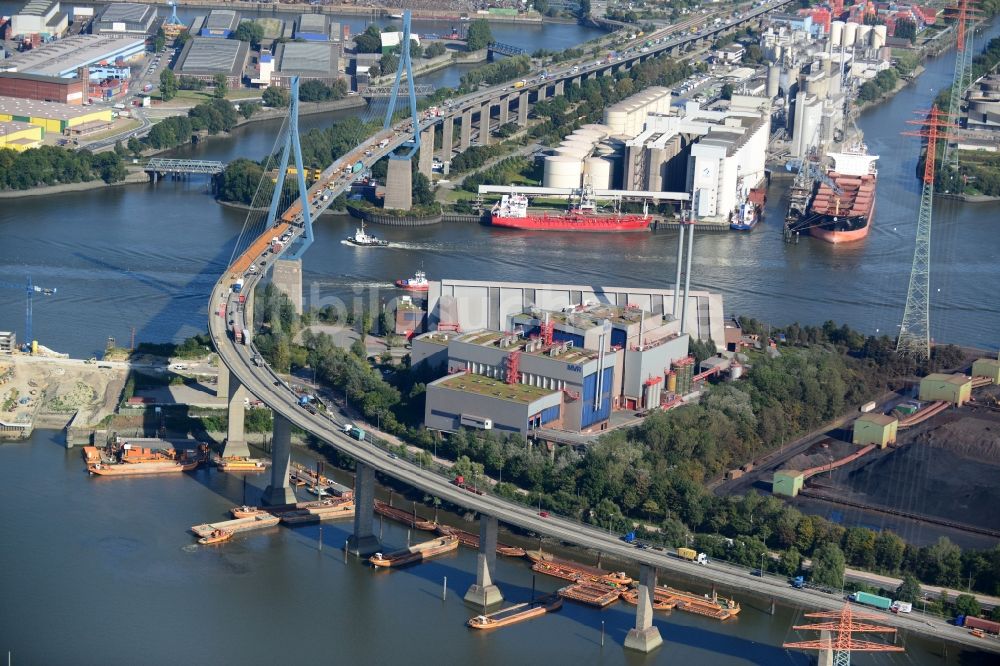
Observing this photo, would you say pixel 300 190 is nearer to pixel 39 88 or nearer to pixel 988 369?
pixel 988 369

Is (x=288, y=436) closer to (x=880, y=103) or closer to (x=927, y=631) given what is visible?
(x=927, y=631)

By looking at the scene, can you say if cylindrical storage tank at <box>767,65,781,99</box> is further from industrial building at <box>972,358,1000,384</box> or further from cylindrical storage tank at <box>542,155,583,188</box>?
industrial building at <box>972,358,1000,384</box>

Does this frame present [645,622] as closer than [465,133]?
Yes

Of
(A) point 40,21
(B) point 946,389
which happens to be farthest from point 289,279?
(A) point 40,21

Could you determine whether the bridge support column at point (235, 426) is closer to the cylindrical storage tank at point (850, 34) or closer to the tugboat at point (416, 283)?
the tugboat at point (416, 283)

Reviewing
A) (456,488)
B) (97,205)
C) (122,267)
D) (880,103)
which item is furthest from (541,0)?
(456,488)

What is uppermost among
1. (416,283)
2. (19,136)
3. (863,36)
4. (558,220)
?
(863,36)
